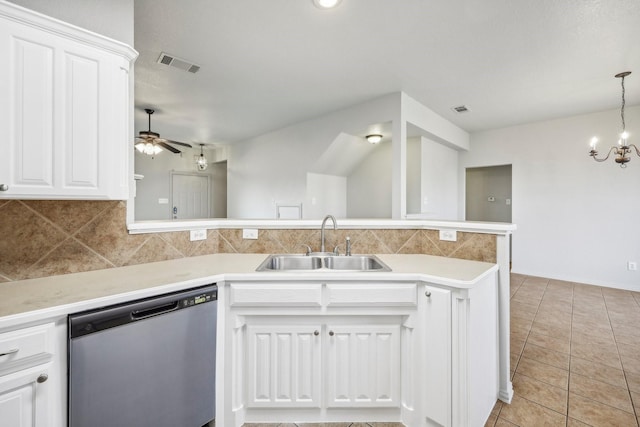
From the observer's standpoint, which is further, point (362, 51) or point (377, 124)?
point (377, 124)

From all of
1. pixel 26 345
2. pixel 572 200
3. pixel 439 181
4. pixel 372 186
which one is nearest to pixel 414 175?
pixel 439 181

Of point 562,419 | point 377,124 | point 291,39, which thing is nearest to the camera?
point 562,419

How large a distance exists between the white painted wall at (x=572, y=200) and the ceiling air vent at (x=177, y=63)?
209 inches

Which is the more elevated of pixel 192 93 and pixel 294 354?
pixel 192 93

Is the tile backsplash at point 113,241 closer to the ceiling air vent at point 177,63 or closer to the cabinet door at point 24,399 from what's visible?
the cabinet door at point 24,399

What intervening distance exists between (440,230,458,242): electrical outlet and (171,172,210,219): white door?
6.75 m

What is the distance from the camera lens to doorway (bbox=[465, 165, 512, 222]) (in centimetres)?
597

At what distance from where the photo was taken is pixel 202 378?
138 cm

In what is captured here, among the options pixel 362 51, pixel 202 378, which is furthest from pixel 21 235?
pixel 362 51

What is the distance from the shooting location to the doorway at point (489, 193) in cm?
Answer: 597

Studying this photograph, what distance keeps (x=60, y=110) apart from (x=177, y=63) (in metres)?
2.00

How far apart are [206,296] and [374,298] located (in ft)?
2.86

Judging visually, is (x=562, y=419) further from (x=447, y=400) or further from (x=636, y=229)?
(x=636, y=229)

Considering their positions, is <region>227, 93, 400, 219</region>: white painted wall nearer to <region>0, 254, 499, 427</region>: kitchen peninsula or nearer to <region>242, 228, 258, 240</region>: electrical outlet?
<region>242, 228, 258, 240</region>: electrical outlet
